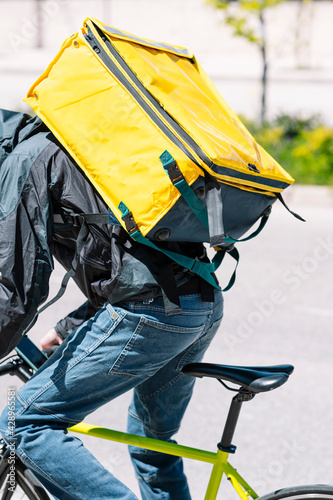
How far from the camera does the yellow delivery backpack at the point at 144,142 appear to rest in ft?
5.92

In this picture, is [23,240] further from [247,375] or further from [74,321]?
[247,375]

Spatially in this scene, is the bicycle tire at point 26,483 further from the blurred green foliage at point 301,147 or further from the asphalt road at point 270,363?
the blurred green foliage at point 301,147

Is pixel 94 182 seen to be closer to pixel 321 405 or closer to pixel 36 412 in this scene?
pixel 36 412

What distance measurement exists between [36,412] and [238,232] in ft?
2.64

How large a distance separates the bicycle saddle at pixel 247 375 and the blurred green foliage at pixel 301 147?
27.1ft

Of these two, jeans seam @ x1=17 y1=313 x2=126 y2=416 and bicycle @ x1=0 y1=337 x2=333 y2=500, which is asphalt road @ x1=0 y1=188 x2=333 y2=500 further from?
jeans seam @ x1=17 y1=313 x2=126 y2=416

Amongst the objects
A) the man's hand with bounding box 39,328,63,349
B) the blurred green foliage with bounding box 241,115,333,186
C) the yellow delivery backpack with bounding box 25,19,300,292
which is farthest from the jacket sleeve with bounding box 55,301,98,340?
the blurred green foliage with bounding box 241,115,333,186

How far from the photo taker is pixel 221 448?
2.11 m

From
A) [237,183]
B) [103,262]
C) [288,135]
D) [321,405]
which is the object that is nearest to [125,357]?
[103,262]

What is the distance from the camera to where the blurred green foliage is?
10.2 meters

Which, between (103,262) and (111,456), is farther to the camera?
(111,456)

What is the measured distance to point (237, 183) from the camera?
6.25 ft

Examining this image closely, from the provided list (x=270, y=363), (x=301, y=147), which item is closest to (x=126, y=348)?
(x=270, y=363)

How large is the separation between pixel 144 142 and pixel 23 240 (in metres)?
0.43
